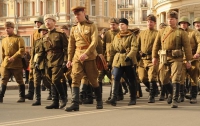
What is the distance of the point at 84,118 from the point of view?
9.09 m

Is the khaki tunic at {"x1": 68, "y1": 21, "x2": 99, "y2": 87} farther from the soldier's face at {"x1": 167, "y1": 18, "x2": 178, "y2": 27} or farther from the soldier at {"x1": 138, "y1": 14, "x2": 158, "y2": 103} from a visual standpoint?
the soldier at {"x1": 138, "y1": 14, "x2": 158, "y2": 103}

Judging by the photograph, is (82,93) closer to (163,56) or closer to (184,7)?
(163,56)

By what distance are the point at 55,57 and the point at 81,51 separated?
817 millimetres

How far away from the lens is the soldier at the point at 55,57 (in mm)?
10867

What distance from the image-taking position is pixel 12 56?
41.8ft

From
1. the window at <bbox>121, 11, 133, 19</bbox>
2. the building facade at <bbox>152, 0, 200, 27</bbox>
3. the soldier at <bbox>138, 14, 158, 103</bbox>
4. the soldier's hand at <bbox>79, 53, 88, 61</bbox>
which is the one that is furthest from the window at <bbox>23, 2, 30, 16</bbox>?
the soldier's hand at <bbox>79, 53, 88, 61</bbox>

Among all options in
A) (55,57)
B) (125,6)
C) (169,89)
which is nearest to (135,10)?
(125,6)

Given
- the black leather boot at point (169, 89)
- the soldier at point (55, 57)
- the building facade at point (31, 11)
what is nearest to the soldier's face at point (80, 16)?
Result: the soldier at point (55, 57)

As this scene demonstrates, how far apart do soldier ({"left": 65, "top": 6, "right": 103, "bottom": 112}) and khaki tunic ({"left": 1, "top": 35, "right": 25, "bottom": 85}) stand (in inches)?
104

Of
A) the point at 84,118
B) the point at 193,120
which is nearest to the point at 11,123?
the point at 84,118

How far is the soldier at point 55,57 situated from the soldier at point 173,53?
7.37 ft

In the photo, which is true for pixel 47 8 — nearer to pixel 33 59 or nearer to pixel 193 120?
pixel 33 59

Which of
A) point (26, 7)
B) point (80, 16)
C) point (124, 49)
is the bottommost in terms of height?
point (124, 49)

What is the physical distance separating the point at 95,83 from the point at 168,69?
188 centimetres
